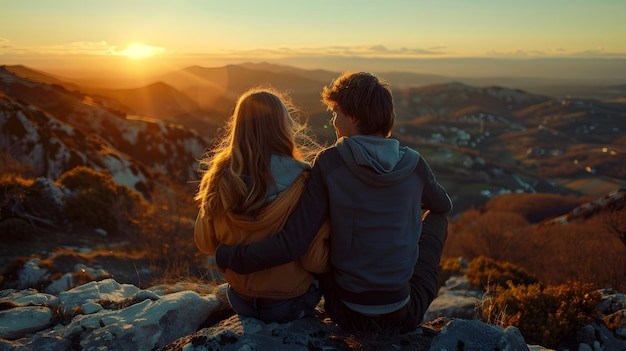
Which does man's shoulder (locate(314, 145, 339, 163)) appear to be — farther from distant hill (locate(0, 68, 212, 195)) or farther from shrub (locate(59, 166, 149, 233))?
distant hill (locate(0, 68, 212, 195))

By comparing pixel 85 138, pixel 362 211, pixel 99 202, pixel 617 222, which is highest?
pixel 362 211

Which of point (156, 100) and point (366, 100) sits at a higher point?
point (366, 100)

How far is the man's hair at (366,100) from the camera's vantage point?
3.16 meters

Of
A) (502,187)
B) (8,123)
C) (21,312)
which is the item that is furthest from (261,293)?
(502,187)

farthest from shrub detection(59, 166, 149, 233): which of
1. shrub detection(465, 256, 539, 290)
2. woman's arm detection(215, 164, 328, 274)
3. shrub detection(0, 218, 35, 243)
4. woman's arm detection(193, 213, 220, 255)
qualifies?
woman's arm detection(215, 164, 328, 274)

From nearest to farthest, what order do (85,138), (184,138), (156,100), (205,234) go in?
(205,234) → (85,138) → (184,138) → (156,100)

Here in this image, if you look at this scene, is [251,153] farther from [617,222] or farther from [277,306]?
[617,222]

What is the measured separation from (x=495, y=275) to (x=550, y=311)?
4518 millimetres

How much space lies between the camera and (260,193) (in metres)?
3.19

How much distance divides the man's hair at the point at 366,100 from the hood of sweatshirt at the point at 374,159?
0.13m

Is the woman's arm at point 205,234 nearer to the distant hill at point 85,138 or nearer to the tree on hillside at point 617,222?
the distant hill at point 85,138

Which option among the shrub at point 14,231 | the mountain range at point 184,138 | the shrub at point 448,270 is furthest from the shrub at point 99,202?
the shrub at point 448,270

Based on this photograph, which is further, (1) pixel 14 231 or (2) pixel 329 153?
(1) pixel 14 231

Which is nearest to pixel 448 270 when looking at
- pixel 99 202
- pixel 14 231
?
pixel 99 202
